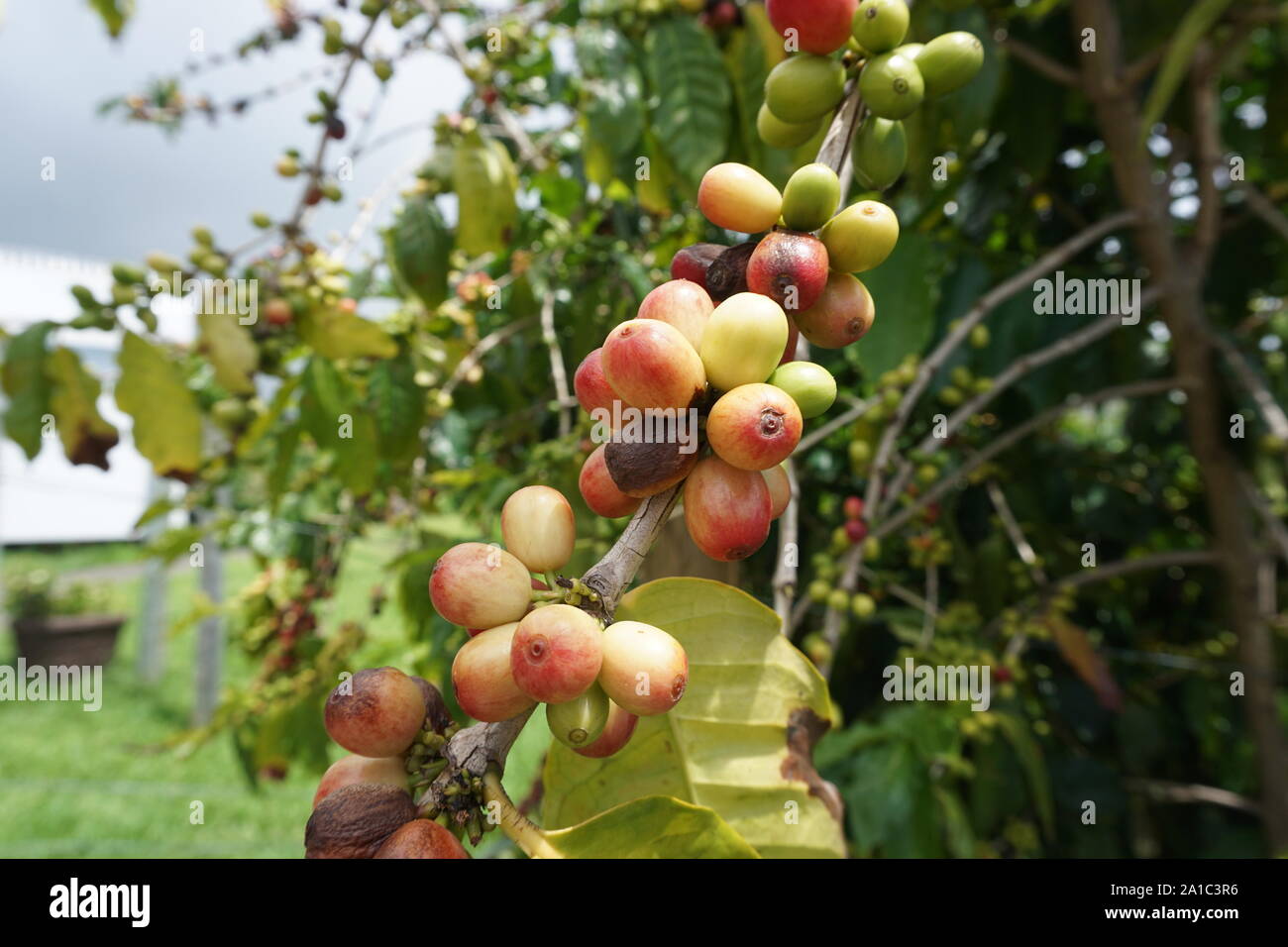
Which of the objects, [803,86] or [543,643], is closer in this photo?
[543,643]

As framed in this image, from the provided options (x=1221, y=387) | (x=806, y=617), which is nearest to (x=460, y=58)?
(x=806, y=617)

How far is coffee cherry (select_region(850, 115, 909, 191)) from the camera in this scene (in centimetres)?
54

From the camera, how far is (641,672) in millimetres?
369

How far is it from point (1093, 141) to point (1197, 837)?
182 cm

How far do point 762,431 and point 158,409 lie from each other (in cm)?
112

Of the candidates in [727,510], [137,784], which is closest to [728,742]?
[727,510]

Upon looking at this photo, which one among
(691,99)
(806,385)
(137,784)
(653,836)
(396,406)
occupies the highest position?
(691,99)

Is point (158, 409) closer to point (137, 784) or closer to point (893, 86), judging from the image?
point (893, 86)

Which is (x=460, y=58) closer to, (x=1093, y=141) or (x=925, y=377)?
(x=925, y=377)

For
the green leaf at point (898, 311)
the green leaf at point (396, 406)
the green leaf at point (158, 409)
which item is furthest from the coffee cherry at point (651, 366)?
the green leaf at point (396, 406)

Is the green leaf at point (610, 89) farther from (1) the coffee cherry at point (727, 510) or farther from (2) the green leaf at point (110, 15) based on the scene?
(1) the coffee cherry at point (727, 510)

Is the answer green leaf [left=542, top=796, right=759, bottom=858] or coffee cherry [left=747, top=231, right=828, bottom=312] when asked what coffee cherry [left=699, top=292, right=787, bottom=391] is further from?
green leaf [left=542, top=796, right=759, bottom=858]

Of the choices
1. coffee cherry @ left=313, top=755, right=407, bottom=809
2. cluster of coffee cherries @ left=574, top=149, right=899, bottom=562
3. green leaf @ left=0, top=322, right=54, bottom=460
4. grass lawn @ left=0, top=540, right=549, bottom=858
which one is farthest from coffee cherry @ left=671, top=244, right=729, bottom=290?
grass lawn @ left=0, top=540, right=549, bottom=858

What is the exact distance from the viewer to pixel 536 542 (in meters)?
0.41
